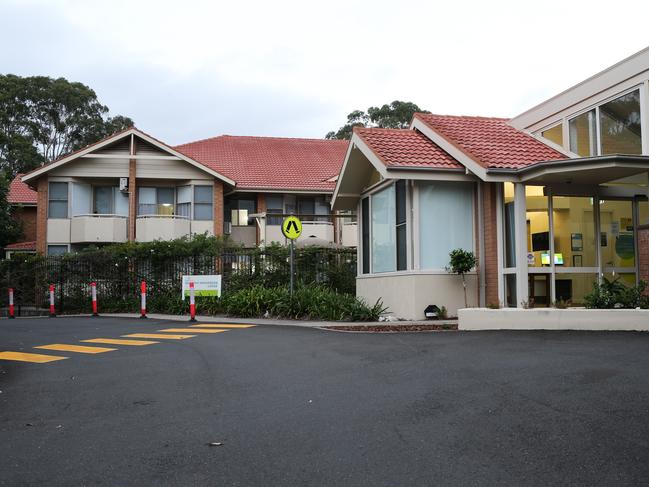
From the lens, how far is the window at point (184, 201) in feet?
93.4

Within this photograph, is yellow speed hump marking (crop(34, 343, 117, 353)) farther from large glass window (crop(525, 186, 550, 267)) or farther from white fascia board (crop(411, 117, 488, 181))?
large glass window (crop(525, 186, 550, 267))

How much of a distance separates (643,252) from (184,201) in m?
20.3

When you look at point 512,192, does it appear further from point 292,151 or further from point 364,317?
point 292,151

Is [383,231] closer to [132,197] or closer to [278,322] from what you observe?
[278,322]

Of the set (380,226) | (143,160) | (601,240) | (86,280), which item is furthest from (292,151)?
(601,240)

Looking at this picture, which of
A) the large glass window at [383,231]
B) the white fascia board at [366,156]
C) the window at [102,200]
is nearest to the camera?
the white fascia board at [366,156]

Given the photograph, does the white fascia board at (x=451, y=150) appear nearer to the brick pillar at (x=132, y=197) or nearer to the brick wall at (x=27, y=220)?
the brick pillar at (x=132, y=197)

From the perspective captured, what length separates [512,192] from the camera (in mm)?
14039

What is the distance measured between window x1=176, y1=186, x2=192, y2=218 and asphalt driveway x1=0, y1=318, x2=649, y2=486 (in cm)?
1904

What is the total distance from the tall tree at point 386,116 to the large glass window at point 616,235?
38.9 m

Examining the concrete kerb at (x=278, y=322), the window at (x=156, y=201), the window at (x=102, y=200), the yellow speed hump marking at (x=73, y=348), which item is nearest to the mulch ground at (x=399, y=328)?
the concrete kerb at (x=278, y=322)

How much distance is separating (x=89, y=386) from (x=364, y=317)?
8821 millimetres

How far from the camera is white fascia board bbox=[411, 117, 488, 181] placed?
541 inches

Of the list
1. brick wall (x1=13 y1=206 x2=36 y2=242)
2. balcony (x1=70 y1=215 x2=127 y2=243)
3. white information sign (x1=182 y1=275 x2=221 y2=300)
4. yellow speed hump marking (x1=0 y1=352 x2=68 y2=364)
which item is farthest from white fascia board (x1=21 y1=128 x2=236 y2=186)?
yellow speed hump marking (x1=0 y1=352 x2=68 y2=364)
